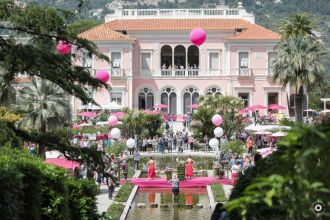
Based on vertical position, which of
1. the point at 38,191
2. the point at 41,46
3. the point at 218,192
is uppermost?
the point at 41,46

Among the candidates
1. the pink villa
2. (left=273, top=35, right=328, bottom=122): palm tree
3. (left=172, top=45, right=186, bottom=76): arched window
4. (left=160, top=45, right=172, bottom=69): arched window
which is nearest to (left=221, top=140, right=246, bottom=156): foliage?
(left=273, top=35, right=328, bottom=122): palm tree

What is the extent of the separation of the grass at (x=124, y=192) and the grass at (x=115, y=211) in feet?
4.70

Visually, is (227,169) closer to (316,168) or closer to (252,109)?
(252,109)

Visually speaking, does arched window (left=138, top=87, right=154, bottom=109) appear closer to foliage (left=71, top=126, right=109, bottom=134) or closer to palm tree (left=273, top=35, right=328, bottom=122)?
foliage (left=71, top=126, right=109, bottom=134)

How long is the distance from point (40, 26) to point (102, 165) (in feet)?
8.46

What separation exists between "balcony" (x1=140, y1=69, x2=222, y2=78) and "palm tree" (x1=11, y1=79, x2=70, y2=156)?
3128 centimetres

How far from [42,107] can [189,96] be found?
32131 mm

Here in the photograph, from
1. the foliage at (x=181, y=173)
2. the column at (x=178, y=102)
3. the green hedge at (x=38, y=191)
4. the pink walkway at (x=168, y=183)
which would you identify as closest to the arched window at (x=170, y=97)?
the column at (x=178, y=102)

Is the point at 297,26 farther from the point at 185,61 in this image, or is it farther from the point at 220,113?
the point at 185,61

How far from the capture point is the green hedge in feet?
31.7

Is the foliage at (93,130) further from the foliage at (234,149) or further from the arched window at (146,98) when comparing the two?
the arched window at (146,98)

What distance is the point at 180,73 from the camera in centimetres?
5897

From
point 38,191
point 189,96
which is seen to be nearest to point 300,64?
point 189,96

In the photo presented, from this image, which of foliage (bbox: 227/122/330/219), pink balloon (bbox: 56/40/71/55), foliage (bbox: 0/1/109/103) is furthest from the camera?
pink balloon (bbox: 56/40/71/55)
